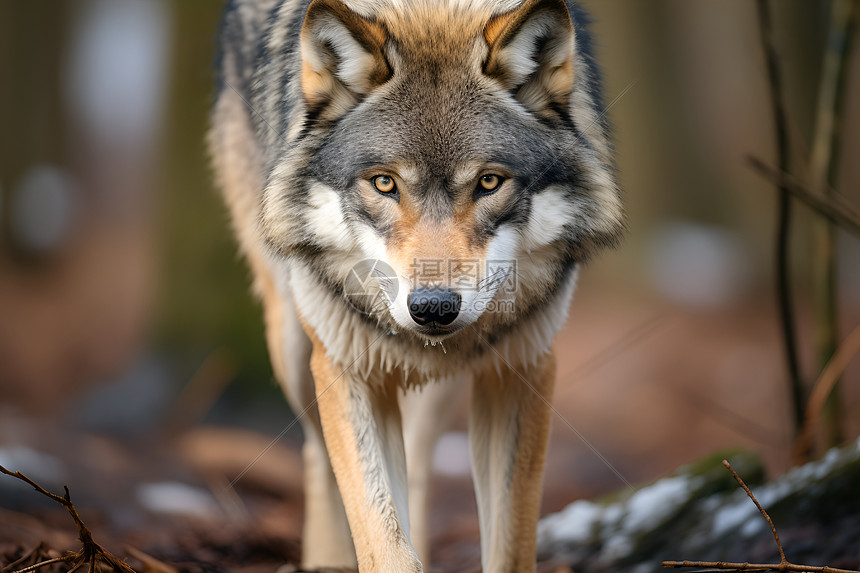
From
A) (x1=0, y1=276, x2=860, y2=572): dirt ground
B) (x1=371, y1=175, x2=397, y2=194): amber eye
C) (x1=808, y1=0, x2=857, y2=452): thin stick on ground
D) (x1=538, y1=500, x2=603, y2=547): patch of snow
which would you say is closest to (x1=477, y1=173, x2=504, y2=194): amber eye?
(x1=371, y1=175, x2=397, y2=194): amber eye

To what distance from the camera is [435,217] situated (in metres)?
2.59

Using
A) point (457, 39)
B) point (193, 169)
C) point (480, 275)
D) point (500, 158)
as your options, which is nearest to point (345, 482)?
point (480, 275)

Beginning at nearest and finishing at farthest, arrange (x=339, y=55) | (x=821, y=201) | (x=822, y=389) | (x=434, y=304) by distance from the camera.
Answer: (x=434, y=304)
(x=339, y=55)
(x=821, y=201)
(x=822, y=389)

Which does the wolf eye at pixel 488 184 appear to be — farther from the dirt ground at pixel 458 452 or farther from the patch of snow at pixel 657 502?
the patch of snow at pixel 657 502

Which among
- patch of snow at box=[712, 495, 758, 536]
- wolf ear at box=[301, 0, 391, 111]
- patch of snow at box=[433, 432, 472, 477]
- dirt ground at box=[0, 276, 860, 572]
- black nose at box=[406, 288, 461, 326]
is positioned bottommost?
patch of snow at box=[433, 432, 472, 477]

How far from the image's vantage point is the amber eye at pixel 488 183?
267 centimetres

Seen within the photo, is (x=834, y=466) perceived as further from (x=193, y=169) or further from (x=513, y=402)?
(x=193, y=169)

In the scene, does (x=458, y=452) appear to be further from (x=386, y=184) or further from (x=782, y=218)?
(x=386, y=184)

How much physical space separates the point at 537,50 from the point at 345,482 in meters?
1.80

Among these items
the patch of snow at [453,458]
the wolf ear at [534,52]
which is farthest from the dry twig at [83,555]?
the patch of snow at [453,458]

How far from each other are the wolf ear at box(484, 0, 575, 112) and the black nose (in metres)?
0.89

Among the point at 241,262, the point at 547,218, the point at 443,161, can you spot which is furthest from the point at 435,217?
the point at 241,262

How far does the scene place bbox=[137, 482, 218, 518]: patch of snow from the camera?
17.1ft

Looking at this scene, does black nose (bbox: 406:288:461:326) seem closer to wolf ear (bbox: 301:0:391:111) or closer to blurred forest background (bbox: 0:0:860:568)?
wolf ear (bbox: 301:0:391:111)
